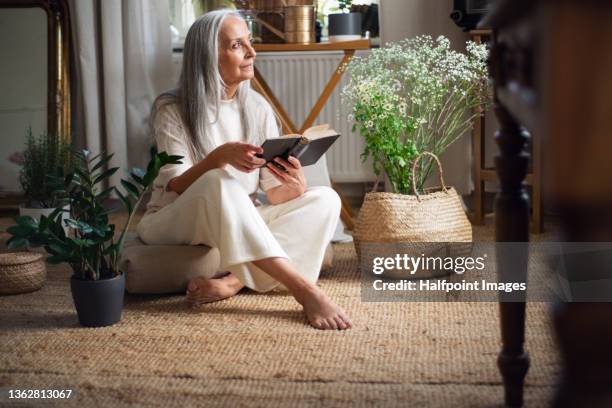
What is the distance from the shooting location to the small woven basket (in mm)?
2779

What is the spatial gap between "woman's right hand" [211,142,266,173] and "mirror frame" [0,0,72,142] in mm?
1931

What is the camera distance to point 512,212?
1513 millimetres

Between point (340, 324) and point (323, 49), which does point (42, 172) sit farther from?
point (340, 324)

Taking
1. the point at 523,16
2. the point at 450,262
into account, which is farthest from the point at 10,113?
the point at 523,16

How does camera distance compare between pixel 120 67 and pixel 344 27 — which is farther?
pixel 120 67

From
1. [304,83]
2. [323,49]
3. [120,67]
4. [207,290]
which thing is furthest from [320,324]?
[120,67]

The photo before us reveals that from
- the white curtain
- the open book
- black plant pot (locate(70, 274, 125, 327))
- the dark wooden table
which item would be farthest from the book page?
the white curtain

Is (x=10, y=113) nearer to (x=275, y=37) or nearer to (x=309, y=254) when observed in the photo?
(x=275, y=37)

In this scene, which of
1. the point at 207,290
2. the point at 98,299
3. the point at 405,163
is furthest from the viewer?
the point at 405,163

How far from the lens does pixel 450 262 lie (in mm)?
2844

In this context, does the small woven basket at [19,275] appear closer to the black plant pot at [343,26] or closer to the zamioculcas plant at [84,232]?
the zamioculcas plant at [84,232]

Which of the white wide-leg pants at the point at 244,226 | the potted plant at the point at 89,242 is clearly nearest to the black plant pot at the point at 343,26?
the white wide-leg pants at the point at 244,226

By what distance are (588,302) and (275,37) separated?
2.84 m

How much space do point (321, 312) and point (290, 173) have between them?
0.52 meters
